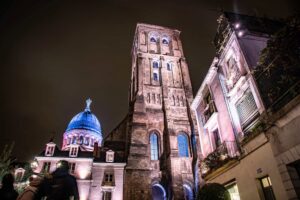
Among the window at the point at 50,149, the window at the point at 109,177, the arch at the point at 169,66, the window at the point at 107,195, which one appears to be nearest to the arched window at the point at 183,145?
the window at the point at 109,177

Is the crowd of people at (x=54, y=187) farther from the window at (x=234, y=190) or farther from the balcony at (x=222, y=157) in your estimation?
the window at (x=234, y=190)

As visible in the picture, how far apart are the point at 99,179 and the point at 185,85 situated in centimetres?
2142

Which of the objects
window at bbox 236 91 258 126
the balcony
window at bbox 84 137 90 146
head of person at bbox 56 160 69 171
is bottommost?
head of person at bbox 56 160 69 171

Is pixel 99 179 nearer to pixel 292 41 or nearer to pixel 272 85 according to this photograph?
pixel 272 85

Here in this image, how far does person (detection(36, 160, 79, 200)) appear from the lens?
393cm

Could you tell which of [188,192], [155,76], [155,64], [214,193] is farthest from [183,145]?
[214,193]

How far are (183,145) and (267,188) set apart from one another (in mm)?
22258

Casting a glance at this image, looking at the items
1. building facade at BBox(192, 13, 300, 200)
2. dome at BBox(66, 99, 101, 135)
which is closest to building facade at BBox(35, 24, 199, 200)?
dome at BBox(66, 99, 101, 135)

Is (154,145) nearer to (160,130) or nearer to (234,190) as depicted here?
(160,130)

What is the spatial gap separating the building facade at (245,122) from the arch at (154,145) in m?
14.9

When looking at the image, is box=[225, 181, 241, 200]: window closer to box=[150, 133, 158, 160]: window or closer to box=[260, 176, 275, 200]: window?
box=[260, 176, 275, 200]: window

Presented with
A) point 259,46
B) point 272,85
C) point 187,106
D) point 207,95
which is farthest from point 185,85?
point 272,85

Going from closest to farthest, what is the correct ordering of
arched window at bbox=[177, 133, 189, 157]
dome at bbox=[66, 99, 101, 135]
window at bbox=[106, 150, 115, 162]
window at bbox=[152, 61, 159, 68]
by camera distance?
window at bbox=[106, 150, 115, 162] < arched window at bbox=[177, 133, 189, 157] < window at bbox=[152, 61, 159, 68] < dome at bbox=[66, 99, 101, 135]

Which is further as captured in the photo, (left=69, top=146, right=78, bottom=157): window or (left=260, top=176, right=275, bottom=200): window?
(left=69, top=146, right=78, bottom=157): window
